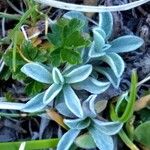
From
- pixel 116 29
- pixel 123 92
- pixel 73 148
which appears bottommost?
pixel 73 148

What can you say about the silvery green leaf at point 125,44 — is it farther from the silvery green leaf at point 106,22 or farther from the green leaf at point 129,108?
the green leaf at point 129,108

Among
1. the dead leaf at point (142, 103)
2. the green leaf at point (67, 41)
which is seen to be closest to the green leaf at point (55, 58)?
the green leaf at point (67, 41)

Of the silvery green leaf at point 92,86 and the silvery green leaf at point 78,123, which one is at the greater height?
the silvery green leaf at point 92,86

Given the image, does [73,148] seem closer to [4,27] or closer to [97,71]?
[97,71]

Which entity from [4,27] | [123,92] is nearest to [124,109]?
[123,92]

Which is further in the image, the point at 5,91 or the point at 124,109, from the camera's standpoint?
the point at 5,91

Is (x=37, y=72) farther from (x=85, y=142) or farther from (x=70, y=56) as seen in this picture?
(x=85, y=142)
